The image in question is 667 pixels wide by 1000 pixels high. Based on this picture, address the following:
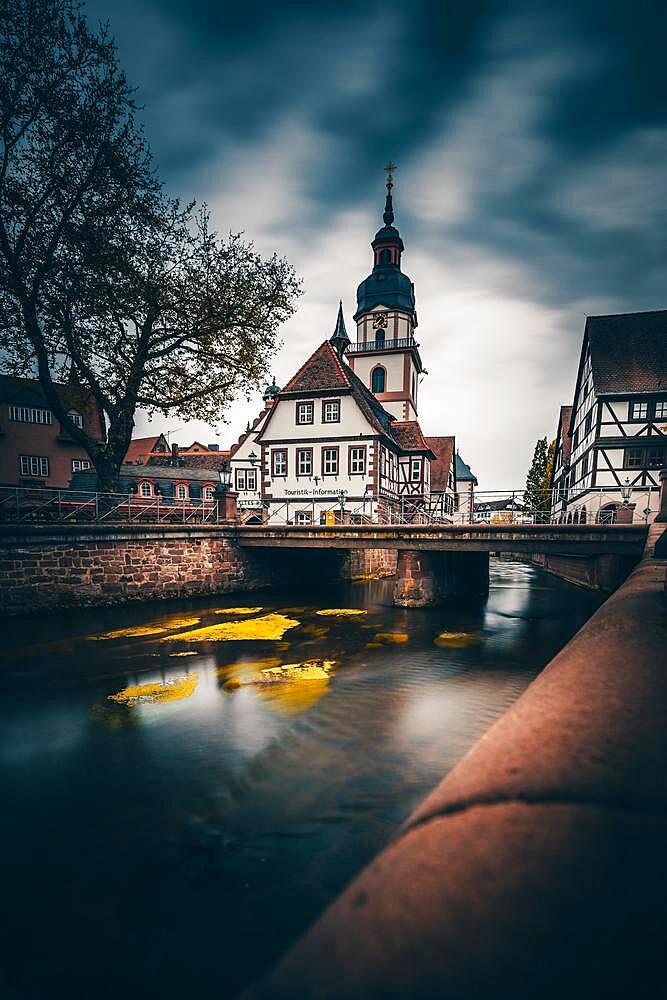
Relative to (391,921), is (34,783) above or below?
below

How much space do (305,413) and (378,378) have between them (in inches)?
706

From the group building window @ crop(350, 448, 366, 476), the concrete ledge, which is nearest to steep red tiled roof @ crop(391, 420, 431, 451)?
building window @ crop(350, 448, 366, 476)

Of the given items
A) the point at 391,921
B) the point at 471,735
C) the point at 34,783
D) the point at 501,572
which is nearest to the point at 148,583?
the point at 34,783

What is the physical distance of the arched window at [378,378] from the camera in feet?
155

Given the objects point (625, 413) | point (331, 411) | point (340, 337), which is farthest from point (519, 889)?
point (340, 337)

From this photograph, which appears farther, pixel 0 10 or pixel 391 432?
pixel 391 432

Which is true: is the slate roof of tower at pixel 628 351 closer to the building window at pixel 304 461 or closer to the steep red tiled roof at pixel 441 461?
the building window at pixel 304 461

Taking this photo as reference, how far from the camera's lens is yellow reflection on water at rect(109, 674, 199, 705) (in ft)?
29.7

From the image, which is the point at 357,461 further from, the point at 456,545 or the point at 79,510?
the point at 79,510

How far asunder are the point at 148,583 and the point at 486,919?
64.4 ft

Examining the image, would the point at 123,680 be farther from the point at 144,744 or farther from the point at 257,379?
the point at 257,379

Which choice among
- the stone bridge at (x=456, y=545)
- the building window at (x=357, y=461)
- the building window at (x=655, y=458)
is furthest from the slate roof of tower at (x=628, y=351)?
the building window at (x=357, y=461)

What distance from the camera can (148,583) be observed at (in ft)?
61.9

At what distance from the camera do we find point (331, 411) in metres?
31.1
